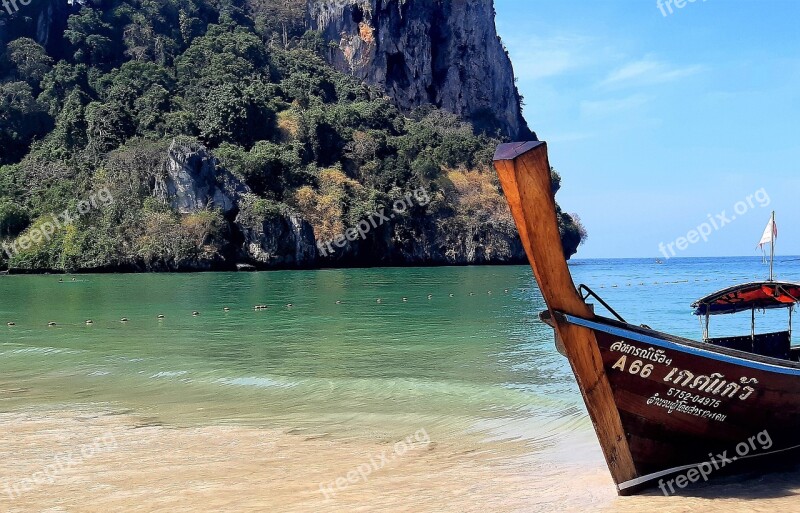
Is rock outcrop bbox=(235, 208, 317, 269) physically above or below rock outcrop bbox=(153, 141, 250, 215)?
below

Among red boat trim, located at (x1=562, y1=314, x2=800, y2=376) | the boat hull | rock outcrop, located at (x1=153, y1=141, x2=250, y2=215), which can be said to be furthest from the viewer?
rock outcrop, located at (x1=153, y1=141, x2=250, y2=215)

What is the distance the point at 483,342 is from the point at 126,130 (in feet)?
180

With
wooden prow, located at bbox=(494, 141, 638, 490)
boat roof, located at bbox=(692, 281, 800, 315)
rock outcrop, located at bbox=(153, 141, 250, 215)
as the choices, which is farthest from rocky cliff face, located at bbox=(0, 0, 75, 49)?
wooden prow, located at bbox=(494, 141, 638, 490)

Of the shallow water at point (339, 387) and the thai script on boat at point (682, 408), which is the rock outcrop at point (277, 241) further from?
the thai script on boat at point (682, 408)

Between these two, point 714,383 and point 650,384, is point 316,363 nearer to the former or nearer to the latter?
point 650,384

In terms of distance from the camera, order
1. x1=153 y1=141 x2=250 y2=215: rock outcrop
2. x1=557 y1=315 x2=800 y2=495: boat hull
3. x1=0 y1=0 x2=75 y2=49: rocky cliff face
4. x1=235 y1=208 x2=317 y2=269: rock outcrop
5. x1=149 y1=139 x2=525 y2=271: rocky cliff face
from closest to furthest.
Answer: x1=557 y1=315 x2=800 y2=495: boat hull → x1=153 y1=141 x2=250 y2=215: rock outcrop → x1=149 y1=139 x2=525 y2=271: rocky cliff face → x1=235 y1=208 x2=317 y2=269: rock outcrop → x1=0 y1=0 x2=75 y2=49: rocky cliff face

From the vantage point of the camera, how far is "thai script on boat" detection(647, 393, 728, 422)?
20.0 feet

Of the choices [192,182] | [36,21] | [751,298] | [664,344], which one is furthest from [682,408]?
[36,21]

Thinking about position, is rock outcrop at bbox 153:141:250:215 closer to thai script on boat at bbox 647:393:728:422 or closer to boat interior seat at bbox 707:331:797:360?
boat interior seat at bbox 707:331:797:360

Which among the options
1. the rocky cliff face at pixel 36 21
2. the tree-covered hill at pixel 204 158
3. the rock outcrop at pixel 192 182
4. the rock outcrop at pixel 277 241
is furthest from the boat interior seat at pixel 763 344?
the rocky cliff face at pixel 36 21

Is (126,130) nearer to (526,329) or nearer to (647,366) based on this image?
(526,329)

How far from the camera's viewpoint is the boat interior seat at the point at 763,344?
900 cm

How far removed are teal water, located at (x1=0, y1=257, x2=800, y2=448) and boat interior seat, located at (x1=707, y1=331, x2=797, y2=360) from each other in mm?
2020

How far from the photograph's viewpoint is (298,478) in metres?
6.64
